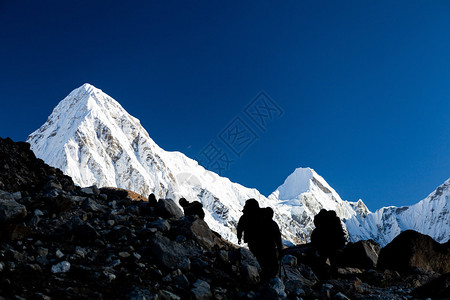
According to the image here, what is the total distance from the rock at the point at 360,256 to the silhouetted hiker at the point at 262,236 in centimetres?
688

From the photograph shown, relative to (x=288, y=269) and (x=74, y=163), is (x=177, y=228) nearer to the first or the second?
(x=288, y=269)

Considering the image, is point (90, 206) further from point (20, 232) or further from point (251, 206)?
point (251, 206)

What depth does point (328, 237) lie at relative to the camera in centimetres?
1094

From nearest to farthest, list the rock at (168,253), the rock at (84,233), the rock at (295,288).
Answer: the rock at (168,253) → the rock at (295,288) → the rock at (84,233)

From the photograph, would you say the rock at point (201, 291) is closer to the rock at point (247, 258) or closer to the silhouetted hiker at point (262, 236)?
the silhouetted hiker at point (262, 236)

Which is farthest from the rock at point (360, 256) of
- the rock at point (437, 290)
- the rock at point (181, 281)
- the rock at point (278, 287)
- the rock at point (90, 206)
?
the rock at point (90, 206)

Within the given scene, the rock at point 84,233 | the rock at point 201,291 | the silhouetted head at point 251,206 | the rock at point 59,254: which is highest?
the rock at point 84,233

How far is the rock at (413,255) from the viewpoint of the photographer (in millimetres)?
12195

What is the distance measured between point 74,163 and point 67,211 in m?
195

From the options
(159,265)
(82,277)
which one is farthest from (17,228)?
(159,265)

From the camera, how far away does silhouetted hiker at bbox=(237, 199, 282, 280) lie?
7.91 meters

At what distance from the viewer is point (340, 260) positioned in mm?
13609

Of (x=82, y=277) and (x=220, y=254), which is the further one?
(x=220, y=254)

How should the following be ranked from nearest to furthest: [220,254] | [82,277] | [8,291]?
[8,291] → [82,277] → [220,254]
